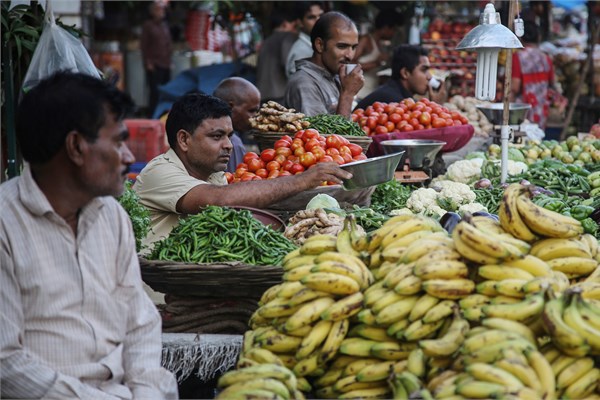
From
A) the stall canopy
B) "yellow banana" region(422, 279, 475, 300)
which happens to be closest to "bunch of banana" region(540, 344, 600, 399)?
"yellow banana" region(422, 279, 475, 300)

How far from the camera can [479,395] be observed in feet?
7.68

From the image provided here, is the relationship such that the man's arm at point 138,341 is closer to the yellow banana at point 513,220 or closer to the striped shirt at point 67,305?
the striped shirt at point 67,305

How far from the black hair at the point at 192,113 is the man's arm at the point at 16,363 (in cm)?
213

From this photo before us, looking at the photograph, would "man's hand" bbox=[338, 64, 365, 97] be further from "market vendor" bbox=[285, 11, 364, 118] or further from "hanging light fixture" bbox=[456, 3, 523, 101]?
"hanging light fixture" bbox=[456, 3, 523, 101]

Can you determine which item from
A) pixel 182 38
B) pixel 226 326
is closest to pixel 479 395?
pixel 226 326

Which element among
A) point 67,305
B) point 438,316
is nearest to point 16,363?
point 67,305

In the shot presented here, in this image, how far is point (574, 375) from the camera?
2.53 m

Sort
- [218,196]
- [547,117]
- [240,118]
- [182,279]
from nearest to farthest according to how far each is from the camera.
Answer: [182,279]
[218,196]
[240,118]
[547,117]

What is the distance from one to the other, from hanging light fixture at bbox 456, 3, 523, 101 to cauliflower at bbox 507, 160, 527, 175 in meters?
1.74

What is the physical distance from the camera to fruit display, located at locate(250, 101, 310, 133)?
19.0 feet

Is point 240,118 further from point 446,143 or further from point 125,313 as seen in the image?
point 125,313

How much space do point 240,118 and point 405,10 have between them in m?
6.71

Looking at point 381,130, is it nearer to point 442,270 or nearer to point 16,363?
point 442,270

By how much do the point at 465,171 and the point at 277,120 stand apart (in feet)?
5.51
